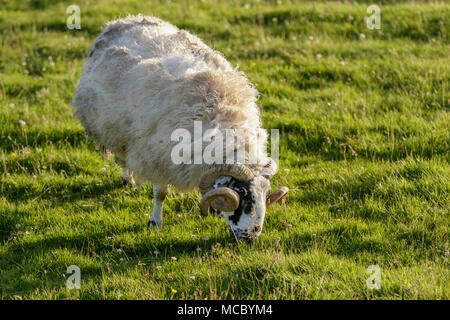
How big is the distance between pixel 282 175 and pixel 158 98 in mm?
2202

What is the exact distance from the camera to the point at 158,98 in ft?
20.2

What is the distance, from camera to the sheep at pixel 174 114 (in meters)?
5.61

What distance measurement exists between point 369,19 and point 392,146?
16.5 feet

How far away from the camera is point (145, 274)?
17.3 feet

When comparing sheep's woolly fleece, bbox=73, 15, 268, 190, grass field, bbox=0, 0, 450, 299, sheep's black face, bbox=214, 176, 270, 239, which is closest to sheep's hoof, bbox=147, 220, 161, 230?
grass field, bbox=0, 0, 450, 299

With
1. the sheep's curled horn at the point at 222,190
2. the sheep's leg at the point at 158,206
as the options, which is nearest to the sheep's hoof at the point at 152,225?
the sheep's leg at the point at 158,206

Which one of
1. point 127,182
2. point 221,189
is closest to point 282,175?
point 127,182

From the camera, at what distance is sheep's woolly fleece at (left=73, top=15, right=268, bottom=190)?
5.90 metres

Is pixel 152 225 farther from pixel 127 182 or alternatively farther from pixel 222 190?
pixel 222 190

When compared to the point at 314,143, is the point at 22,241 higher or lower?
lower

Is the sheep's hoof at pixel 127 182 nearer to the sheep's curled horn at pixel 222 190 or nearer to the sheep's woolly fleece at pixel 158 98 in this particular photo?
the sheep's woolly fleece at pixel 158 98

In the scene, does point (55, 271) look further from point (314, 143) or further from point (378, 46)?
point (378, 46)

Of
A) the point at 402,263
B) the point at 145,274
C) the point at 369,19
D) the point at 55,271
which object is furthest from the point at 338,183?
the point at 369,19

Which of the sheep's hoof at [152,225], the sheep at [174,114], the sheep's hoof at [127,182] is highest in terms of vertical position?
the sheep at [174,114]
